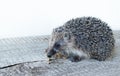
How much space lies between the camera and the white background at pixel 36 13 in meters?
2.91

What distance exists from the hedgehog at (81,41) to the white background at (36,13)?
67 cm

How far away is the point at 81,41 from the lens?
2.31 m

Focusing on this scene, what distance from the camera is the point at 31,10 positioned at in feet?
9.67

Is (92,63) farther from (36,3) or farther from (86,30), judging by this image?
(36,3)

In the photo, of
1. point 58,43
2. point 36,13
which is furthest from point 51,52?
point 36,13

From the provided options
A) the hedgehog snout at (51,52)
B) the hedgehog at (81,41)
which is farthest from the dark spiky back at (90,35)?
the hedgehog snout at (51,52)

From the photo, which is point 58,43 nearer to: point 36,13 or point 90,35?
point 90,35

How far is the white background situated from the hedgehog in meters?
0.67

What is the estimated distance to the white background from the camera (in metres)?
2.91

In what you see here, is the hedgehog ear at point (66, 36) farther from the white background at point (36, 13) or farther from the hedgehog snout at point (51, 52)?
the white background at point (36, 13)

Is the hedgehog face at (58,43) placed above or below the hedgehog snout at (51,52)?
above

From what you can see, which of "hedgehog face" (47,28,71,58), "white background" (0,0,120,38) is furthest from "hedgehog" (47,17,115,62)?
"white background" (0,0,120,38)

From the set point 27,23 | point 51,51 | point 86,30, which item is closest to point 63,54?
point 51,51

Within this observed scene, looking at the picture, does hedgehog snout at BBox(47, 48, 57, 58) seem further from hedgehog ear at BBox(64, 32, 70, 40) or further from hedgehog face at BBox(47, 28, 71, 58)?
hedgehog ear at BBox(64, 32, 70, 40)
